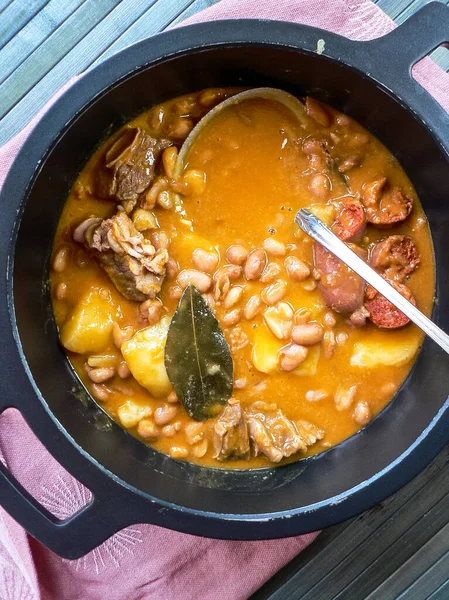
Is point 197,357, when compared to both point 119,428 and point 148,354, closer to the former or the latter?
point 148,354

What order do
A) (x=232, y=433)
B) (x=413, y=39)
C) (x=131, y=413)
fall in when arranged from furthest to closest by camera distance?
(x=131, y=413), (x=232, y=433), (x=413, y=39)

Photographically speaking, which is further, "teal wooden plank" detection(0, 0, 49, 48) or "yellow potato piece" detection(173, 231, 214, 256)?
"teal wooden plank" detection(0, 0, 49, 48)

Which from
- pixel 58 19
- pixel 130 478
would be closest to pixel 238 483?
pixel 130 478

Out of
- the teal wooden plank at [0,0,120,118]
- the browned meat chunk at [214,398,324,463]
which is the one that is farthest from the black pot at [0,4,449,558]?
the teal wooden plank at [0,0,120,118]

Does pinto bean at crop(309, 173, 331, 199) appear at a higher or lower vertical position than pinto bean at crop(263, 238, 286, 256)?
higher

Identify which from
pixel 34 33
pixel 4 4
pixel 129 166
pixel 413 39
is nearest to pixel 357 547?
Answer: pixel 129 166

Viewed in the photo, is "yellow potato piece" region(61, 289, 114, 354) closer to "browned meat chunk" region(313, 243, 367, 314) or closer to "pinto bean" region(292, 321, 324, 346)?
"pinto bean" region(292, 321, 324, 346)
